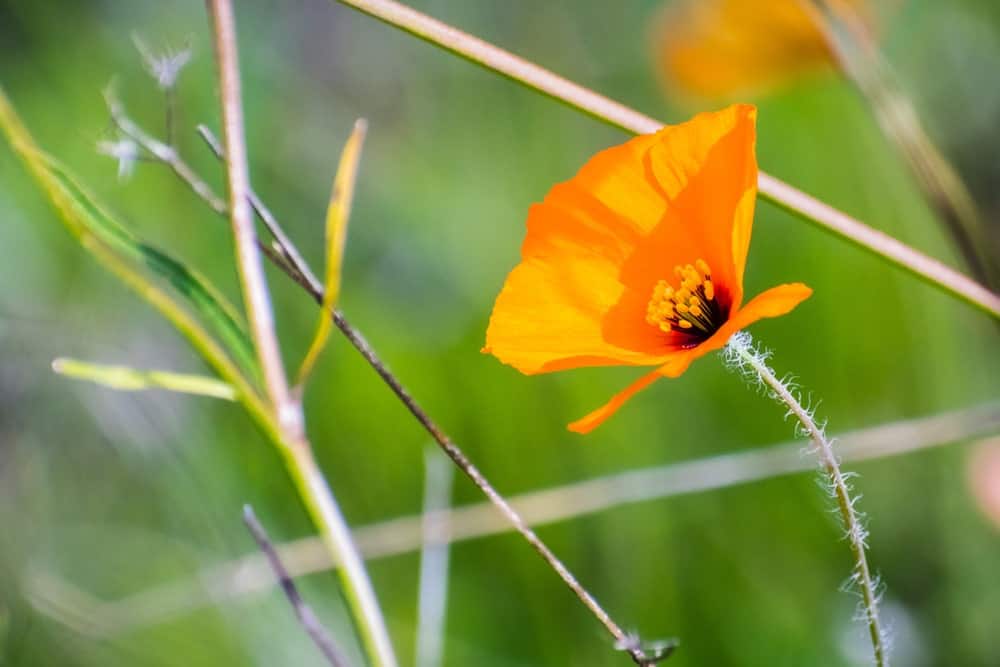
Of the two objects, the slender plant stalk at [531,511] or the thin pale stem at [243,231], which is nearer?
the thin pale stem at [243,231]

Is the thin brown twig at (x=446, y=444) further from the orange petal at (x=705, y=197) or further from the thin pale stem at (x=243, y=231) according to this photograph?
the orange petal at (x=705, y=197)

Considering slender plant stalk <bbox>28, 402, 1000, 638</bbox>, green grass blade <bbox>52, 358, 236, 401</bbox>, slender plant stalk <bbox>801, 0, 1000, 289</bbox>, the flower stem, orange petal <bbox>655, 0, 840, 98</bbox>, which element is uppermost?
orange petal <bbox>655, 0, 840, 98</bbox>

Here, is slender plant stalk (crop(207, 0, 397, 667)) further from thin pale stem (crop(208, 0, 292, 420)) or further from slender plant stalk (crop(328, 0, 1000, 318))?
slender plant stalk (crop(328, 0, 1000, 318))

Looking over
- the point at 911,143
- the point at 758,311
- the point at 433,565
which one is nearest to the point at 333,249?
the point at 758,311

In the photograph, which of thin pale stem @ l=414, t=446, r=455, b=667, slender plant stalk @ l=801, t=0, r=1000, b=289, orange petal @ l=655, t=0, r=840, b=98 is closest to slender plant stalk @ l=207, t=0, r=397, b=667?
thin pale stem @ l=414, t=446, r=455, b=667

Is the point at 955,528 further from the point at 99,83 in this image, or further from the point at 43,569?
the point at 99,83

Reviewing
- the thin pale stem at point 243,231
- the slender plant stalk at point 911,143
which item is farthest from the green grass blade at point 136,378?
the slender plant stalk at point 911,143

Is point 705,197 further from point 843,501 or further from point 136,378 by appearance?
point 136,378
